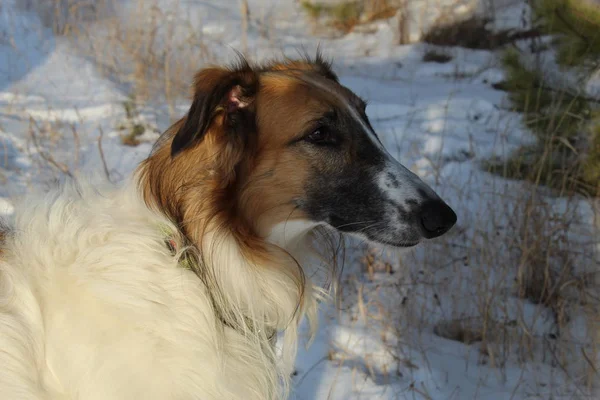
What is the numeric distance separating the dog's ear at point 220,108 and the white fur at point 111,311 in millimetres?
364

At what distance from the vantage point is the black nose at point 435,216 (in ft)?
8.84

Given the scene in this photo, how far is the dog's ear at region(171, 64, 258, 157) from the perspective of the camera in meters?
2.42

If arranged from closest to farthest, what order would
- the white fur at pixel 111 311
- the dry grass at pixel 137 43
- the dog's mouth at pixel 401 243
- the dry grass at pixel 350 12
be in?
the white fur at pixel 111 311, the dog's mouth at pixel 401 243, the dry grass at pixel 137 43, the dry grass at pixel 350 12

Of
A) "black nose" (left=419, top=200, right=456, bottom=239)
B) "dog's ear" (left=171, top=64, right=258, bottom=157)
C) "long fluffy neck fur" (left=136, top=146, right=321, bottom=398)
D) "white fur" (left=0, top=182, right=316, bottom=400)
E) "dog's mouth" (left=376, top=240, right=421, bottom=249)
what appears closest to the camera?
"white fur" (left=0, top=182, right=316, bottom=400)

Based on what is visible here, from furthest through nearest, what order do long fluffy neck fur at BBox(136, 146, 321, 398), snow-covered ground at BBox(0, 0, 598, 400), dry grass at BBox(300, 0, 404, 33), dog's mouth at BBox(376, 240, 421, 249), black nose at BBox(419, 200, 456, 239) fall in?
1. dry grass at BBox(300, 0, 404, 33)
2. snow-covered ground at BBox(0, 0, 598, 400)
3. dog's mouth at BBox(376, 240, 421, 249)
4. black nose at BBox(419, 200, 456, 239)
5. long fluffy neck fur at BBox(136, 146, 321, 398)

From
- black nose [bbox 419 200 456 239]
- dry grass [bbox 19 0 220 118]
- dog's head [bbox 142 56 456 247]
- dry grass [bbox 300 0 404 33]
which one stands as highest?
dog's head [bbox 142 56 456 247]

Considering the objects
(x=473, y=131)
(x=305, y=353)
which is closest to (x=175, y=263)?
(x=305, y=353)

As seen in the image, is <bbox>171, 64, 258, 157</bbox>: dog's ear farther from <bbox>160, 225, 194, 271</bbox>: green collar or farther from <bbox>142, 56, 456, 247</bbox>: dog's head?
<bbox>160, 225, 194, 271</bbox>: green collar

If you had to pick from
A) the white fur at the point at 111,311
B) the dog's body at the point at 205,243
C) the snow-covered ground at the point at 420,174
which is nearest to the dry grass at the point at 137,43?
the snow-covered ground at the point at 420,174

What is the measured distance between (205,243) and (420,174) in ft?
12.4

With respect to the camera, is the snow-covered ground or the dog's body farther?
the snow-covered ground

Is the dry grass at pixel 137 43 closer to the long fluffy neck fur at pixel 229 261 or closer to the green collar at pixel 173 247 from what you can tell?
the long fluffy neck fur at pixel 229 261

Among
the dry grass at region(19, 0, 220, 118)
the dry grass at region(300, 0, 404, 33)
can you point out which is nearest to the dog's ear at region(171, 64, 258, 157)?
the dry grass at region(19, 0, 220, 118)

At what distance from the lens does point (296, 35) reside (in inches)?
420
